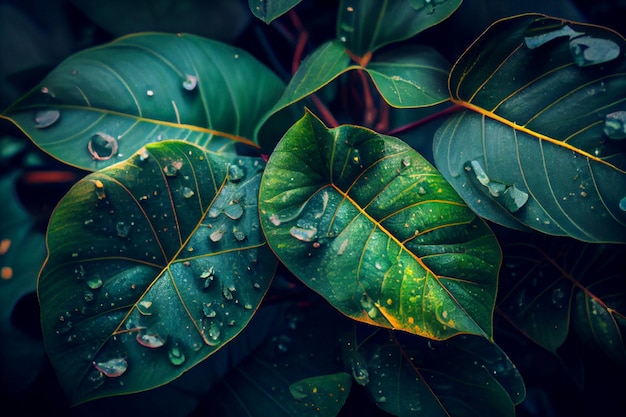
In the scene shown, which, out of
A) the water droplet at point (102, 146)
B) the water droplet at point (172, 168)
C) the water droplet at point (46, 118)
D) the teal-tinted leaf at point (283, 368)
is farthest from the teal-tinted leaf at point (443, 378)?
the water droplet at point (46, 118)

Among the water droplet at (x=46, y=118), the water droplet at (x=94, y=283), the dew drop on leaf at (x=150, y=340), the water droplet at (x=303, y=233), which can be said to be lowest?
the dew drop on leaf at (x=150, y=340)

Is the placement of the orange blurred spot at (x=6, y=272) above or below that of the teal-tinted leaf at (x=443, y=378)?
above

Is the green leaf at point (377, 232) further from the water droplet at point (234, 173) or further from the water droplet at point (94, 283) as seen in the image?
the water droplet at point (94, 283)

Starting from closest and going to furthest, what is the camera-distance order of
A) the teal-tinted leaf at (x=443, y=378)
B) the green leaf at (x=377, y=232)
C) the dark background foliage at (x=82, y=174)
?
1. the green leaf at (x=377, y=232)
2. the teal-tinted leaf at (x=443, y=378)
3. the dark background foliage at (x=82, y=174)

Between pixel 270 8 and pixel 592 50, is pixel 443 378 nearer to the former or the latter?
pixel 592 50

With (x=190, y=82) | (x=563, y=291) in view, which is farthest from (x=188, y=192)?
(x=563, y=291)

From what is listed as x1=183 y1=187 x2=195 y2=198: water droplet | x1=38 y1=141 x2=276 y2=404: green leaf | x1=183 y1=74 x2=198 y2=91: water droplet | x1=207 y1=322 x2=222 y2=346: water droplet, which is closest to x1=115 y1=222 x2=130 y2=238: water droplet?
x1=38 y1=141 x2=276 y2=404: green leaf
